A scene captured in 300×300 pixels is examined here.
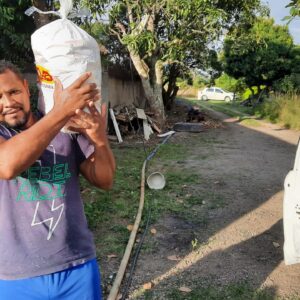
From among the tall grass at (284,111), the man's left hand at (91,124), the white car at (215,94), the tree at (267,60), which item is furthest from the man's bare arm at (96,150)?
the white car at (215,94)

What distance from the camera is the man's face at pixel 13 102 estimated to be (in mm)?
1517

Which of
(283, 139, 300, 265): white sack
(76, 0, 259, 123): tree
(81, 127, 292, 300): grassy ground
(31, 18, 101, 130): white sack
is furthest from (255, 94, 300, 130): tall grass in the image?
(31, 18, 101, 130): white sack

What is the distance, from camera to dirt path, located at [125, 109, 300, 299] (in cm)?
357

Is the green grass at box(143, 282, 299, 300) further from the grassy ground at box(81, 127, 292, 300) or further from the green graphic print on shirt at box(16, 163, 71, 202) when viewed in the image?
the green graphic print on shirt at box(16, 163, 71, 202)

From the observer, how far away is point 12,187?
1.55 meters

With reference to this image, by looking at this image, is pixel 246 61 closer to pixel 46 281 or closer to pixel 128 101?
pixel 128 101

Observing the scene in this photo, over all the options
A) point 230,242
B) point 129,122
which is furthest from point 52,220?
point 129,122

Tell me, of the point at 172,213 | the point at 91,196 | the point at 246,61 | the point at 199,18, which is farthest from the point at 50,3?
the point at 246,61

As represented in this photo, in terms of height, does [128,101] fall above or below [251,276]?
below

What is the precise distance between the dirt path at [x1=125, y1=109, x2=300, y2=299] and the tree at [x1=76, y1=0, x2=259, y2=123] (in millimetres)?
4837

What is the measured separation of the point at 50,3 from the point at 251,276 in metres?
9.27

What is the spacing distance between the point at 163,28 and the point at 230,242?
10413 mm

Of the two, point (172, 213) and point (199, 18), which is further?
point (199, 18)

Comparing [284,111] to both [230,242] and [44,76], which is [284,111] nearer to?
[230,242]
